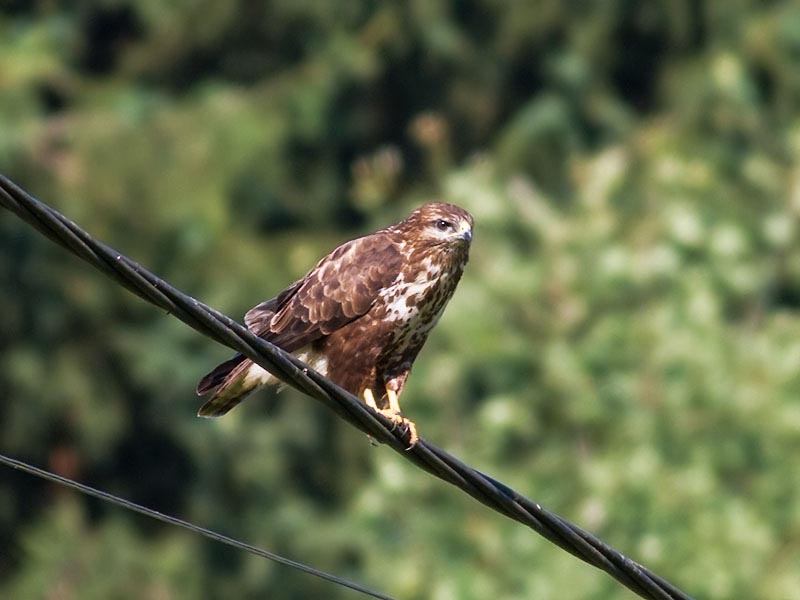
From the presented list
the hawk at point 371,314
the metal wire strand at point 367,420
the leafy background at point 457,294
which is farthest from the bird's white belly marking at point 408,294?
the leafy background at point 457,294

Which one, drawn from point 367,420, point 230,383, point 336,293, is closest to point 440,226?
point 336,293

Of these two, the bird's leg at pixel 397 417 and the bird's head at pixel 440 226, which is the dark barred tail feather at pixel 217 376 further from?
the bird's head at pixel 440 226

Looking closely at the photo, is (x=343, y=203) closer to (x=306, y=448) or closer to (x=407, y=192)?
(x=407, y=192)

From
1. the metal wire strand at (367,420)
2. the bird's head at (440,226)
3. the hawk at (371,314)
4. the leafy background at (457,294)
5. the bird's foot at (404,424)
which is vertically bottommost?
the metal wire strand at (367,420)

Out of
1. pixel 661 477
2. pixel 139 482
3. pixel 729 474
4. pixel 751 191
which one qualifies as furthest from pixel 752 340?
pixel 139 482

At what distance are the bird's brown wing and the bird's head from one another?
9 cm

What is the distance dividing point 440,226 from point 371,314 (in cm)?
35

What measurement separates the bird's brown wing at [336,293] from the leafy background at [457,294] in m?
5.31

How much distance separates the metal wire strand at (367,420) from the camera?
449 centimetres

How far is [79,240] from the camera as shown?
4355mm

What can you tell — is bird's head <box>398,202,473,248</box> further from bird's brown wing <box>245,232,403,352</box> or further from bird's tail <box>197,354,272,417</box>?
bird's tail <box>197,354,272,417</box>

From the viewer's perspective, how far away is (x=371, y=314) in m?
6.53

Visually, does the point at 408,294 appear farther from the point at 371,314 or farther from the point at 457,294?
the point at 457,294

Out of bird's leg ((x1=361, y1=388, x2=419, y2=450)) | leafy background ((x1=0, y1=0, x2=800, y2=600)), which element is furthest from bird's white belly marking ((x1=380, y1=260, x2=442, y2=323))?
leafy background ((x1=0, y1=0, x2=800, y2=600))
